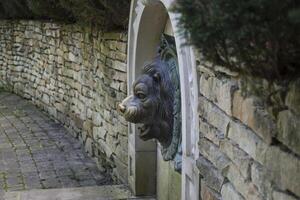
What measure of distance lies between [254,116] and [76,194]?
297 centimetres

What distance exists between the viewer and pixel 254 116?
7.26 feet

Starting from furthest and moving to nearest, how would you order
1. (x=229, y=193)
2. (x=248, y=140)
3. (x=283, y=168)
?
(x=229, y=193) → (x=248, y=140) → (x=283, y=168)

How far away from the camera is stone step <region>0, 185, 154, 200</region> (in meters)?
4.78

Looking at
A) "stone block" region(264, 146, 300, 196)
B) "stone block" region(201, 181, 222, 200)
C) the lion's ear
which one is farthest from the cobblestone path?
"stone block" region(264, 146, 300, 196)

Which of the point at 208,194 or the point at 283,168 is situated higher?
the point at 283,168

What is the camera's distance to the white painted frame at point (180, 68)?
123 inches

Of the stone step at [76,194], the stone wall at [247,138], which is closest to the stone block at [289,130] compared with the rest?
the stone wall at [247,138]

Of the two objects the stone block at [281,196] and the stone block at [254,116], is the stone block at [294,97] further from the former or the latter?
the stone block at [281,196]

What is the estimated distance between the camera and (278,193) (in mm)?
1983

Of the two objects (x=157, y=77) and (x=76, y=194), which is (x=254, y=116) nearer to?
(x=157, y=77)

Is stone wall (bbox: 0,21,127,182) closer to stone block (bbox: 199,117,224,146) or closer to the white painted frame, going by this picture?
the white painted frame

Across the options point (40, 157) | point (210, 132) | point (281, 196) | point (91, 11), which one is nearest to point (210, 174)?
point (210, 132)

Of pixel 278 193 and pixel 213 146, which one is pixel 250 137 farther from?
pixel 213 146

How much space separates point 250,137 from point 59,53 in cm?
671
